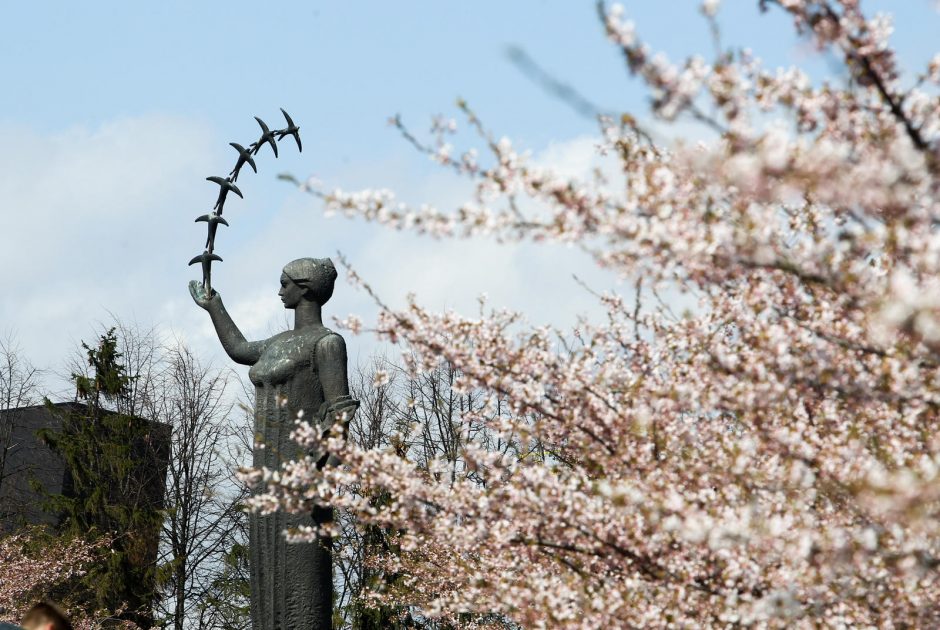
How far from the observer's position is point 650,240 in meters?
3.49

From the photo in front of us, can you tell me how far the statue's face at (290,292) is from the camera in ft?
25.8

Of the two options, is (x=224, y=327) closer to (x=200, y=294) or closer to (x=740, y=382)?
(x=200, y=294)

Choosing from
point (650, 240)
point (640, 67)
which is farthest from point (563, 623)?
point (640, 67)

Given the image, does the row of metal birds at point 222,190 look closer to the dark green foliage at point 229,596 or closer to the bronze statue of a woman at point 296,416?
the bronze statue of a woman at point 296,416

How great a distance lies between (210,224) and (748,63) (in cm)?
533

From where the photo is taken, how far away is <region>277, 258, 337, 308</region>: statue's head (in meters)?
7.84

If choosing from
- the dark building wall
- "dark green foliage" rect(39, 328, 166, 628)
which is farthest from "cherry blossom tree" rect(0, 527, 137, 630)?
the dark building wall

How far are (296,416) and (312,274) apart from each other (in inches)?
40.0

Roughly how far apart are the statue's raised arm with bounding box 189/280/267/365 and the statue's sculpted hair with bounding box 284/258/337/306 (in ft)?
2.20

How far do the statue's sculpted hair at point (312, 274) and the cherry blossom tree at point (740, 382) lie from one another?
2.53 metres

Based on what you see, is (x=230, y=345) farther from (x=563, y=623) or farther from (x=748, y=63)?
(x=748, y=63)

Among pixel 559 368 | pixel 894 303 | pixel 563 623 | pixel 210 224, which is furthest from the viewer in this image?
pixel 210 224

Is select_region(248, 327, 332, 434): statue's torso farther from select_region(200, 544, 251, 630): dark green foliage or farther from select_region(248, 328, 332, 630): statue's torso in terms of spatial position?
select_region(200, 544, 251, 630): dark green foliage

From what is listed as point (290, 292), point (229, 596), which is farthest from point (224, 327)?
point (229, 596)
